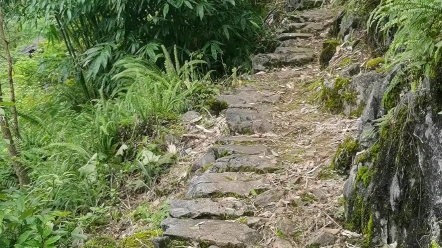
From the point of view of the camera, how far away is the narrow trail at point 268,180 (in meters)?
2.85

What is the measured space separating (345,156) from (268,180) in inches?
21.0

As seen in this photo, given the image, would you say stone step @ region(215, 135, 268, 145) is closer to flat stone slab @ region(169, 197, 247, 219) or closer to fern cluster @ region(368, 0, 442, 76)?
flat stone slab @ region(169, 197, 247, 219)

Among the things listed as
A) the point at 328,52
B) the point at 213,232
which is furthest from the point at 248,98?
the point at 213,232

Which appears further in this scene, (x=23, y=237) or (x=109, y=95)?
(x=109, y=95)

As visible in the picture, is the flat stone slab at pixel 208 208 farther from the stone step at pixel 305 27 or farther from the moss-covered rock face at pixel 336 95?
the stone step at pixel 305 27

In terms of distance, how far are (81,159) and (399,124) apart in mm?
3092

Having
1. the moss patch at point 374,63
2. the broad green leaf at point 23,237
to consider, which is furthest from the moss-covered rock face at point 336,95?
the broad green leaf at point 23,237

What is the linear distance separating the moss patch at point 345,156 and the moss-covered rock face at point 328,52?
7.00 feet

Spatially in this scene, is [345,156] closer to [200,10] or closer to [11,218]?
[11,218]

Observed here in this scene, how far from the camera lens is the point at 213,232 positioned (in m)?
2.92

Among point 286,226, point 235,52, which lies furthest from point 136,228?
point 235,52

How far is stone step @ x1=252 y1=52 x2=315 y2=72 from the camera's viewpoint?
5684mm

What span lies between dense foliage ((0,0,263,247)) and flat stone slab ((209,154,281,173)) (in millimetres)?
539

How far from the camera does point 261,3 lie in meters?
7.80
